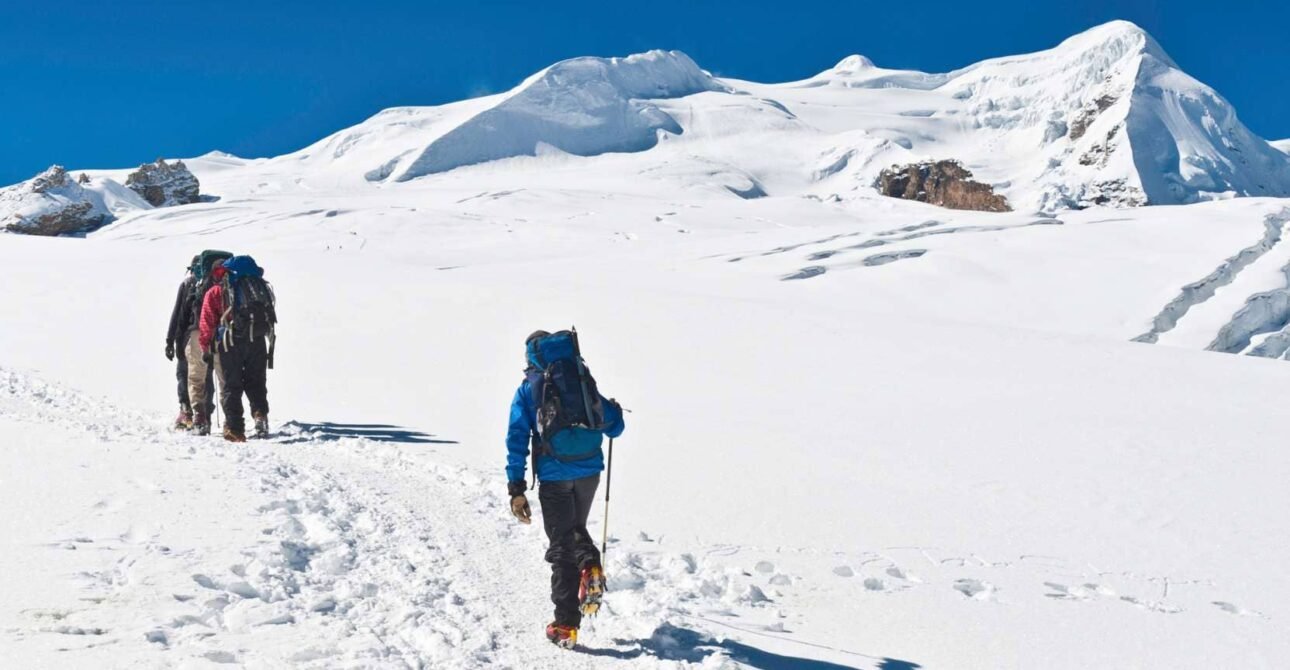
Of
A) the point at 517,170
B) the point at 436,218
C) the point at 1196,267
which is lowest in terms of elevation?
the point at 1196,267

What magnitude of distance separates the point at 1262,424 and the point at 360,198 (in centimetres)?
6560

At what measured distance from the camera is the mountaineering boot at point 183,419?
10.6m

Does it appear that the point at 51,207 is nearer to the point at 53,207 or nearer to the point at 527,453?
the point at 53,207

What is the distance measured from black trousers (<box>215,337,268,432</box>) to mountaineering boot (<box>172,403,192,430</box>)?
0.68 m

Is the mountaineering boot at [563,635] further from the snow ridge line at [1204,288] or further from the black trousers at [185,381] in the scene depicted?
the snow ridge line at [1204,288]

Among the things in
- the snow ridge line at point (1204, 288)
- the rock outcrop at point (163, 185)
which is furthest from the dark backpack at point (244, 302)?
the rock outcrop at point (163, 185)

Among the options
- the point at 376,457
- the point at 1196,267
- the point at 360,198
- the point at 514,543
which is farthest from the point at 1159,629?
the point at 360,198

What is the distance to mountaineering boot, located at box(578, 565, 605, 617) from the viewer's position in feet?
16.4

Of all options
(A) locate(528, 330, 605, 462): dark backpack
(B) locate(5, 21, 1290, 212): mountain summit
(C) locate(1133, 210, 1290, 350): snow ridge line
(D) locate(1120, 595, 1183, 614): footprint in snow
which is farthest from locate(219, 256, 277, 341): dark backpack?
(B) locate(5, 21, 1290, 212): mountain summit

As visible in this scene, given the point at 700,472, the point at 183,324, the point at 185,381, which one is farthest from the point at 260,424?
the point at 700,472

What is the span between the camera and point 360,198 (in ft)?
232

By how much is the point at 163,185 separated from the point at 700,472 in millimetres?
80414

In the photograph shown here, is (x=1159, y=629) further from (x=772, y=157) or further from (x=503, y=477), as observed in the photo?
(x=772, y=157)

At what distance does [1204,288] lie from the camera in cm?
2553
